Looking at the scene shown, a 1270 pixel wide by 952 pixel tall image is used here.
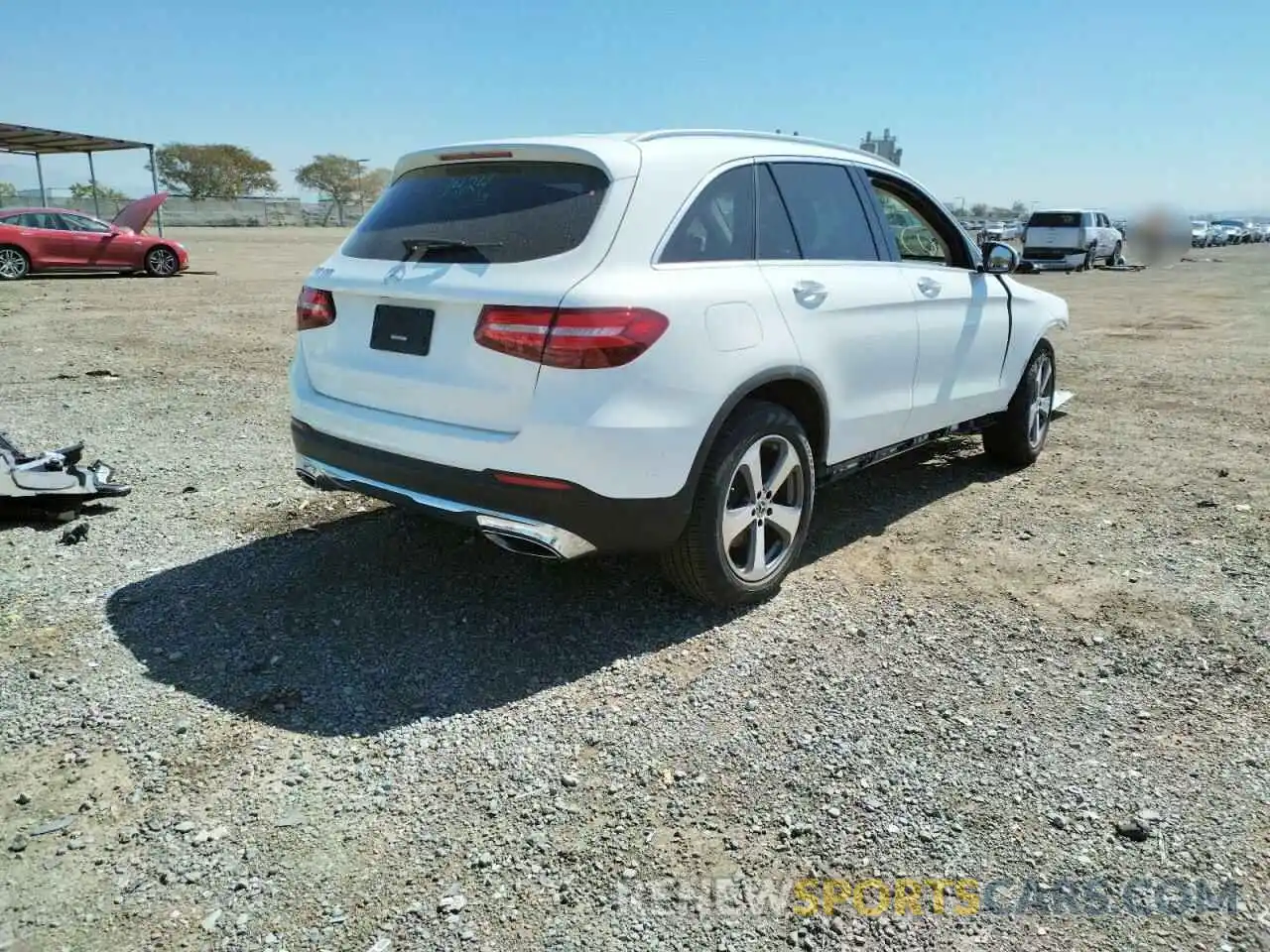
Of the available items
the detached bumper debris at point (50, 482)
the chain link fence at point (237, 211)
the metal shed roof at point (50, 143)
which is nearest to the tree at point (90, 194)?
the chain link fence at point (237, 211)

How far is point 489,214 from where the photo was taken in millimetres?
3422

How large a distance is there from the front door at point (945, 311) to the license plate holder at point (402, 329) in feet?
7.98

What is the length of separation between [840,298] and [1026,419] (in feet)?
8.06

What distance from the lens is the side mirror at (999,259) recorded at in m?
5.32

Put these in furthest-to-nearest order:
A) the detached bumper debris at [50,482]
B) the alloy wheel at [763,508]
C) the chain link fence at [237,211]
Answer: the chain link fence at [237,211], the detached bumper debris at [50,482], the alloy wheel at [763,508]

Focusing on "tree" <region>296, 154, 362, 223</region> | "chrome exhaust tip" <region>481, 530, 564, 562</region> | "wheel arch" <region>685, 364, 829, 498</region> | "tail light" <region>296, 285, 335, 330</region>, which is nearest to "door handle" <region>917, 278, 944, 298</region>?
"wheel arch" <region>685, 364, 829, 498</region>

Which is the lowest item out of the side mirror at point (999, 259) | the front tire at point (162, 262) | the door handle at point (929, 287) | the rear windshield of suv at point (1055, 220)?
the front tire at point (162, 262)

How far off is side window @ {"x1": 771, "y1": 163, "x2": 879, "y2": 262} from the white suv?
0.01 m

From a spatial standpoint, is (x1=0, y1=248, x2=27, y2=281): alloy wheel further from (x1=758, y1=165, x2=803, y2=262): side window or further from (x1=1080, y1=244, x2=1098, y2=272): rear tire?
(x1=1080, y1=244, x2=1098, y2=272): rear tire

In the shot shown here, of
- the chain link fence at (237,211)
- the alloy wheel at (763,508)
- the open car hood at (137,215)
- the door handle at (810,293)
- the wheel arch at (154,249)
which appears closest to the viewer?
the alloy wheel at (763,508)

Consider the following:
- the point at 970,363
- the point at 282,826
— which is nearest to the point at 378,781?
the point at 282,826

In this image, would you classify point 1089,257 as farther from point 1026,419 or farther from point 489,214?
point 489,214

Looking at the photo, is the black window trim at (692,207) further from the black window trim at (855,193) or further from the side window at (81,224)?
the side window at (81,224)

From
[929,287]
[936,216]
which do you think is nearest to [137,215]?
[936,216]
